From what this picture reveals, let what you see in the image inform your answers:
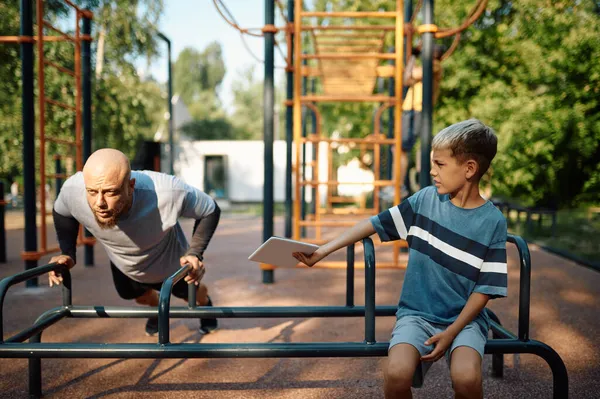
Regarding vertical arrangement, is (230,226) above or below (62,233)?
below

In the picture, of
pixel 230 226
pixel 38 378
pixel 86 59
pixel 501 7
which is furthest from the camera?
pixel 501 7

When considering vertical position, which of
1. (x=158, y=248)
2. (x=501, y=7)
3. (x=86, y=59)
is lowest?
(x=158, y=248)

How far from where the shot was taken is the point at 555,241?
7371 mm

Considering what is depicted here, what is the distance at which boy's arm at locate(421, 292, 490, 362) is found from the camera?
155 cm

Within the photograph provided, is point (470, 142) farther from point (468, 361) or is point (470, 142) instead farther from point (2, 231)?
point (2, 231)

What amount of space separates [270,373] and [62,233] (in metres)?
1.28

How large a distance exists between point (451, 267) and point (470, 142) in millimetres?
449

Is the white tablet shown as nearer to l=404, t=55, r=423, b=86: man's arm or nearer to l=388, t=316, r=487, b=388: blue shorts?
l=388, t=316, r=487, b=388: blue shorts

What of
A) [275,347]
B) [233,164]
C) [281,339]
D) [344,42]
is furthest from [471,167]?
[233,164]

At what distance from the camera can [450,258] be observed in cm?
167

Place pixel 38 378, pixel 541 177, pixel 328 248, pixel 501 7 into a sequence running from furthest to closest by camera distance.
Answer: pixel 501 7, pixel 541 177, pixel 38 378, pixel 328 248

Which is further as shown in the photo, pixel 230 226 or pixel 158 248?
pixel 230 226

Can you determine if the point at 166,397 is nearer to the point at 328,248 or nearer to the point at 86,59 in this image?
the point at 328,248

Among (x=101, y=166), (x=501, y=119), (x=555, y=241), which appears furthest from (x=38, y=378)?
(x=501, y=119)
